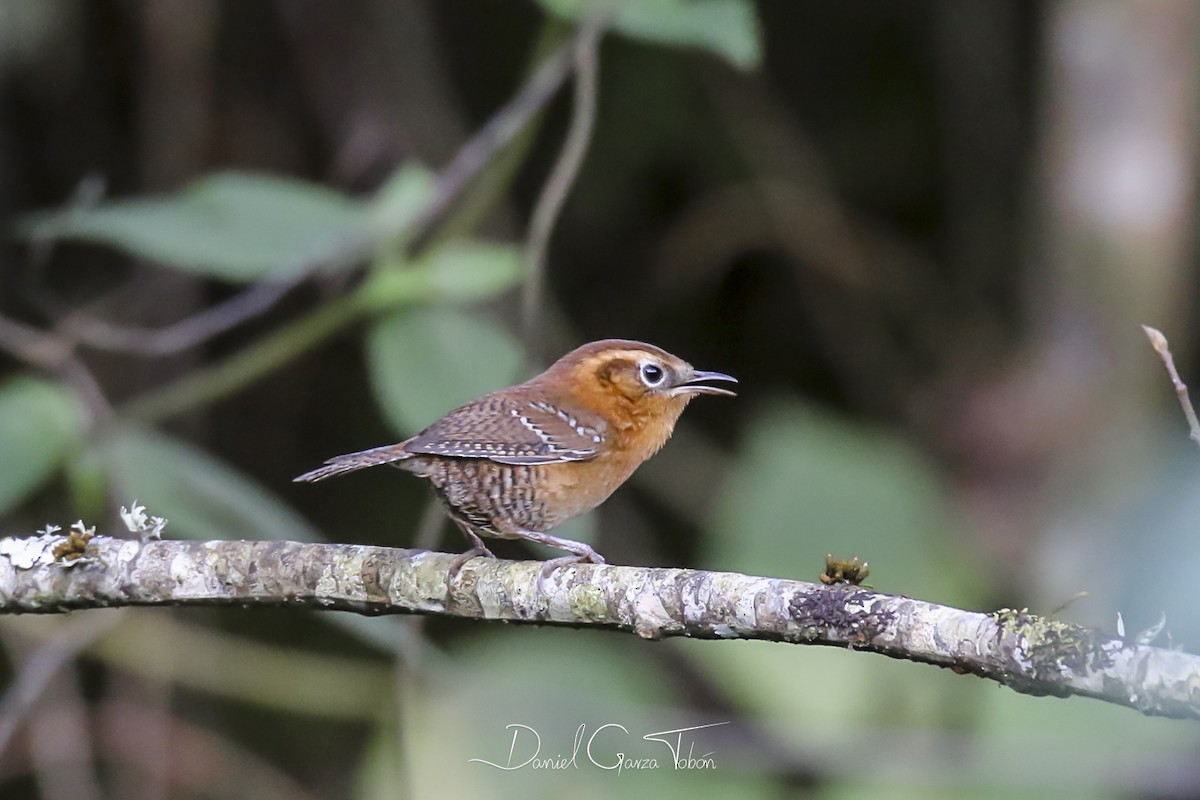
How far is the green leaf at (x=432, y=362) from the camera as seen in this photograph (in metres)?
3.46

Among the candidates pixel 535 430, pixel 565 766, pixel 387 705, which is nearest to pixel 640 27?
pixel 535 430

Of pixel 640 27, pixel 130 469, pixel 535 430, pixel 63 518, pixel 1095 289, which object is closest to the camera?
pixel 535 430

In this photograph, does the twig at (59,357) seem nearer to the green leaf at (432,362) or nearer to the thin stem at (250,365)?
the thin stem at (250,365)

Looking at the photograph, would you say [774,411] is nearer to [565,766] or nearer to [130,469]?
[565,766]

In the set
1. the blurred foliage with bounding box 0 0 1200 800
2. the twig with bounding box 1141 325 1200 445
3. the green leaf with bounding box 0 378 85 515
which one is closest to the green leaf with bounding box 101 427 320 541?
the blurred foliage with bounding box 0 0 1200 800

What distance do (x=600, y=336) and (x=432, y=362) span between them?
290 centimetres

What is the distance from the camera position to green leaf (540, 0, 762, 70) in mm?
3654

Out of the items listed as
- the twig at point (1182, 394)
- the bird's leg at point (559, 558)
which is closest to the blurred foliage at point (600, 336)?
the bird's leg at point (559, 558)

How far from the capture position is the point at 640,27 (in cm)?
380

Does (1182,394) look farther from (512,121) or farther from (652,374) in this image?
(512,121)

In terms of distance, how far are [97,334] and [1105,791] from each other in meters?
3.47
